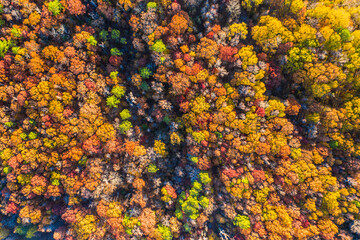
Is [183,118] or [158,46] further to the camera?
[183,118]

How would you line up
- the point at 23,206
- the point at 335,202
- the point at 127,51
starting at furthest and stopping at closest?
the point at 127,51
the point at 23,206
the point at 335,202

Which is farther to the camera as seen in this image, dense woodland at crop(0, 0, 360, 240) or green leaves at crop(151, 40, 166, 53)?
green leaves at crop(151, 40, 166, 53)

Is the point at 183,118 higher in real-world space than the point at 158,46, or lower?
lower

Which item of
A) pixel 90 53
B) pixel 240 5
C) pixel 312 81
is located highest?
pixel 240 5

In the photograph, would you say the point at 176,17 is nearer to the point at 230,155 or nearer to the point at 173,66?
the point at 173,66

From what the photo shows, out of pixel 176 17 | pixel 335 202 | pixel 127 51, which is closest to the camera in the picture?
pixel 335 202

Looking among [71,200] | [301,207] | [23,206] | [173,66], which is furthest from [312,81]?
[23,206]

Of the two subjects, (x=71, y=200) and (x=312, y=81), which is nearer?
(x=312, y=81)

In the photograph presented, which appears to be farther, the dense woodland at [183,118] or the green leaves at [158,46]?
the green leaves at [158,46]
